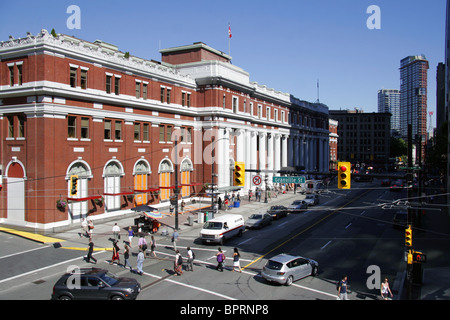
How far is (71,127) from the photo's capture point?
34.2 meters

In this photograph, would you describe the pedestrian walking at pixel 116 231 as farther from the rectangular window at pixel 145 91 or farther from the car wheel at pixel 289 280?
the rectangular window at pixel 145 91

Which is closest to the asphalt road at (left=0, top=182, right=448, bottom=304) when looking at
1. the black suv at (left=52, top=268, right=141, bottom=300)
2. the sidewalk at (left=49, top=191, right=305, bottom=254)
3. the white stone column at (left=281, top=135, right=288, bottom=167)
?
the black suv at (left=52, top=268, right=141, bottom=300)

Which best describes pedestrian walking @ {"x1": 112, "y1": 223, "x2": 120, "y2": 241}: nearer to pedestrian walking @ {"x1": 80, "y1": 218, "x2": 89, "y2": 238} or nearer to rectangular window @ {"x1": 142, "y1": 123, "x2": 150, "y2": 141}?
pedestrian walking @ {"x1": 80, "y1": 218, "x2": 89, "y2": 238}

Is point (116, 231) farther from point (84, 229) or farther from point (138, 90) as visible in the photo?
point (138, 90)

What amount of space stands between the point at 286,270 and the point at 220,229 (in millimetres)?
10409

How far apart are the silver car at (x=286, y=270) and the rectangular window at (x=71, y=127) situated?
2347cm

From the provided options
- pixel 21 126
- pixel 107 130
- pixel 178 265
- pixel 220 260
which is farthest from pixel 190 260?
pixel 21 126

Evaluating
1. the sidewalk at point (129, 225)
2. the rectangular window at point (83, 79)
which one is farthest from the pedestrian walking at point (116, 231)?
the rectangular window at point (83, 79)

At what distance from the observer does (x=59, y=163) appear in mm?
32531

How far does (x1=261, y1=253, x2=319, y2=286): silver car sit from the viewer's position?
19666mm

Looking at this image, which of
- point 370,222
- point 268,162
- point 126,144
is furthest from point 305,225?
point 268,162

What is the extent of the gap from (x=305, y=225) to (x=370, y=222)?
8195 mm

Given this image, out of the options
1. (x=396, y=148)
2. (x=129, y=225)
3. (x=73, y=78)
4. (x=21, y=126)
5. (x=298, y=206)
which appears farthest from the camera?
(x=396, y=148)

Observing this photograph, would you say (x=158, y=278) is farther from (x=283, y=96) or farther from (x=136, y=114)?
(x=283, y=96)
